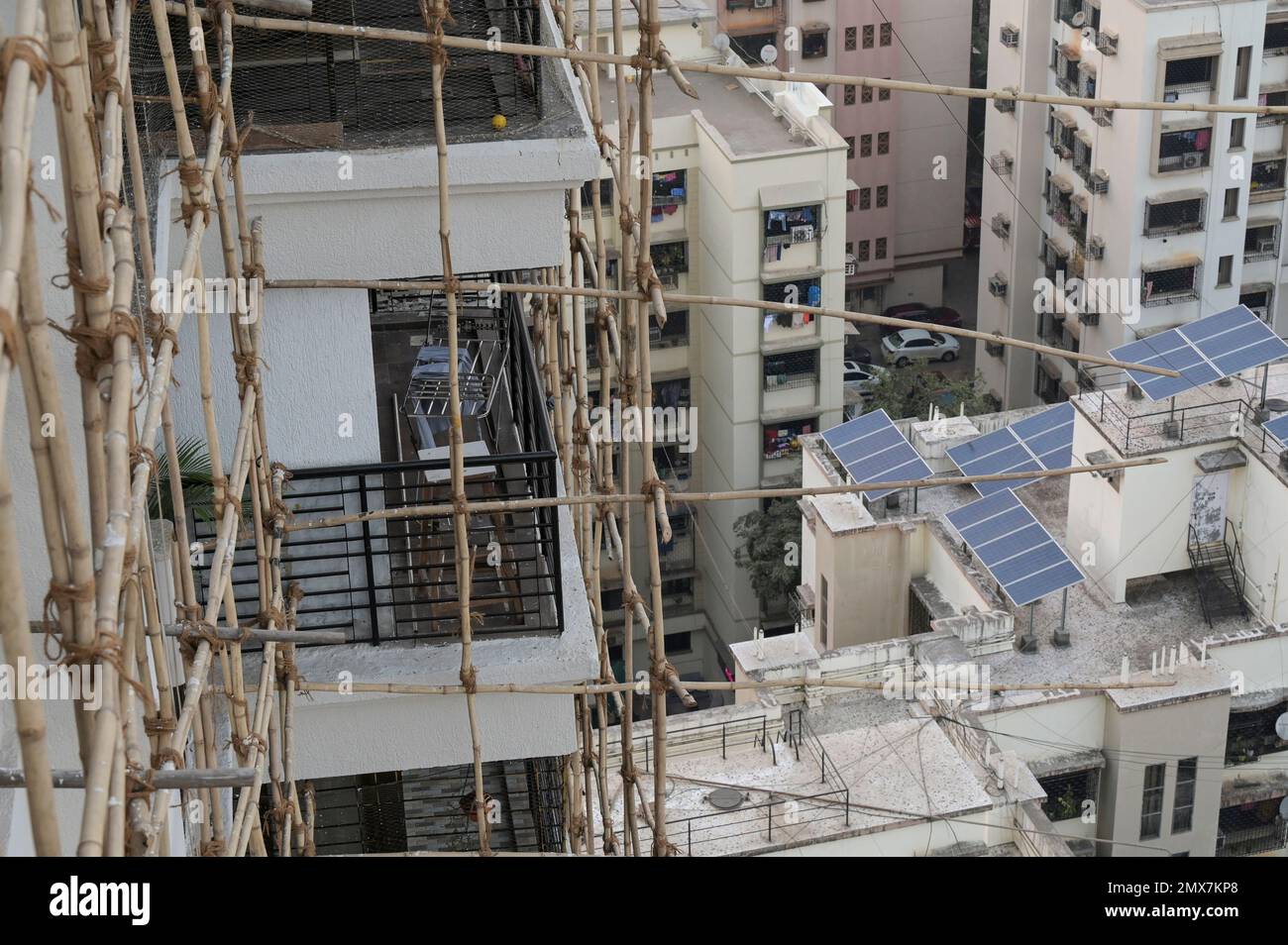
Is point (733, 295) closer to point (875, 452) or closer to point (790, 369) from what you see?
point (790, 369)

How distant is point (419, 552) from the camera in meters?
8.23

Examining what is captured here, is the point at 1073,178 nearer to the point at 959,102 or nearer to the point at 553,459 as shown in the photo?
the point at 959,102

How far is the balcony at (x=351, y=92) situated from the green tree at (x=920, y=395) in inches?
755

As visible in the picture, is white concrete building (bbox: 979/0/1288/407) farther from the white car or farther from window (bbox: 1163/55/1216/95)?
the white car

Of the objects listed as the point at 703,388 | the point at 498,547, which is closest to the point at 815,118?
the point at 703,388

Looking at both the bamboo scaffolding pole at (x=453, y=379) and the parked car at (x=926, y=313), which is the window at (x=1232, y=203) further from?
the bamboo scaffolding pole at (x=453, y=379)

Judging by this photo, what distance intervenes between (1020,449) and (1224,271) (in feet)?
28.8

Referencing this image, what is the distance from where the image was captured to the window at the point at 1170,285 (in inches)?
1077

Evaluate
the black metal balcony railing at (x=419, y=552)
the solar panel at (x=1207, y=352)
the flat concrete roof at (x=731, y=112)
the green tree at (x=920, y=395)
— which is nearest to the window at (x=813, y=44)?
the flat concrete roof at (x=731, y=112)

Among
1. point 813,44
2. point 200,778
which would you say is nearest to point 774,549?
point 813,44

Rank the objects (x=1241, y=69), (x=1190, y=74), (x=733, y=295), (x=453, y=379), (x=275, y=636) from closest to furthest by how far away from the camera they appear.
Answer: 1. (x=275, y=636)
2. (x=453, y=379)
3. (x=733, y=295)
4. (x=1190, y=74)
5. (x=1241, y=69)

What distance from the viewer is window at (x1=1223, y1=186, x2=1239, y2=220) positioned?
2716cm

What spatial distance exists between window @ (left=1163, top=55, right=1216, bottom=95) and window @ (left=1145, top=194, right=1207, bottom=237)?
1.73 meters
